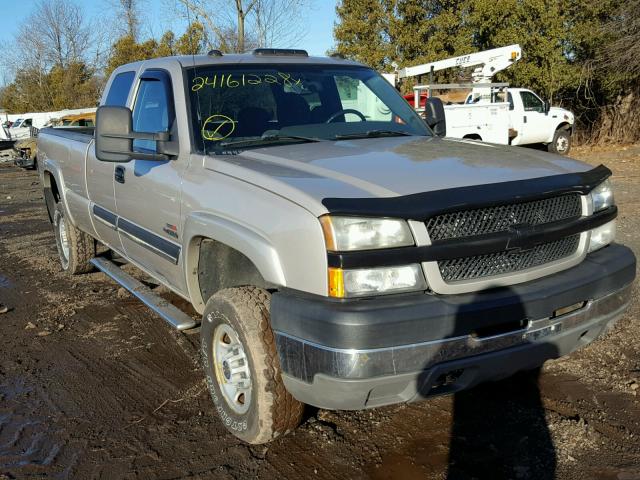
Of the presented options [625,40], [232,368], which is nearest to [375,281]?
[232,368]

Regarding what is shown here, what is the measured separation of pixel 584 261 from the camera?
3088 mm

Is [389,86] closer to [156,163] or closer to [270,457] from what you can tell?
[156,163]

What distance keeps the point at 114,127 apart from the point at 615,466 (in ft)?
10.3

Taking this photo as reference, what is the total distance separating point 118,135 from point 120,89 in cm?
142

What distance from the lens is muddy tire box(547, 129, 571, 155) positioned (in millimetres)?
17844

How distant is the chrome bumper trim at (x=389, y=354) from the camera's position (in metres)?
2.42

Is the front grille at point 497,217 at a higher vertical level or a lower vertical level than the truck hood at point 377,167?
lower

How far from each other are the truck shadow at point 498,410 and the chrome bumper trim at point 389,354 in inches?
1.3

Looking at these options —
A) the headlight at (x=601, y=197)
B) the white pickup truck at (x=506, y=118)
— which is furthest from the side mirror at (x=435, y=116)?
the white pickup truck at (x=506, y=118)

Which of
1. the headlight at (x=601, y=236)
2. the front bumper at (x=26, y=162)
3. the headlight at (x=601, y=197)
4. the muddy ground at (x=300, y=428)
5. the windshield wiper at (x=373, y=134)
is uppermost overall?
the windshield wiper at (x=373, y=134)

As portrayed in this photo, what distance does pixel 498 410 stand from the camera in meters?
3.40

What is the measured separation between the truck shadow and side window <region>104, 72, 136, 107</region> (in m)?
3.18

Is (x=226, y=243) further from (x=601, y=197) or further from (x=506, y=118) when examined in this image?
(x=506, y=118)

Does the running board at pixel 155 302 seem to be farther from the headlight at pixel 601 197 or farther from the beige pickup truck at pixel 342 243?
the headlight at pixel 601 197
